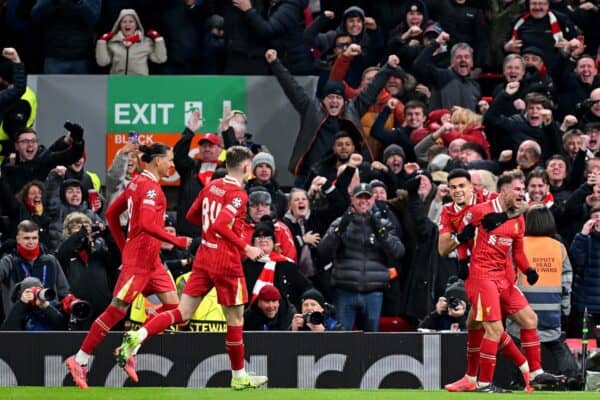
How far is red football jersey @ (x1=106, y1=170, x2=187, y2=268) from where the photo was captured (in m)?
14.1

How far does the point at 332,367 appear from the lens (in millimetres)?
15297

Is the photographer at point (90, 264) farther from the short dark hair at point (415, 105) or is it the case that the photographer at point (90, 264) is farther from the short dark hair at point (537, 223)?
the short dark hair at point (415, 105)

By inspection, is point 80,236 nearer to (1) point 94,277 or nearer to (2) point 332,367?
(1) point 94,277

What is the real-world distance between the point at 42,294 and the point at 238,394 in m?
2.70

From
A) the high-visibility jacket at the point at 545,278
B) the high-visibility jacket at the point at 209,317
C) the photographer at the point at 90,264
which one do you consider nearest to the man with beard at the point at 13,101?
the photographer at the point at 90,264

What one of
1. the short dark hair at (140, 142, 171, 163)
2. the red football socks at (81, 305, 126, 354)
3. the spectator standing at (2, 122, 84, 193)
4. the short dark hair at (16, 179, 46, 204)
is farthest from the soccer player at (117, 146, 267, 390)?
the spectator standing at (2, 122, 84, 193)

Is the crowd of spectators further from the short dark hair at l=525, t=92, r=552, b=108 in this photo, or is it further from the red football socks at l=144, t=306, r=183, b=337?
the red football socks at l=144, t=306, r=183, b=337

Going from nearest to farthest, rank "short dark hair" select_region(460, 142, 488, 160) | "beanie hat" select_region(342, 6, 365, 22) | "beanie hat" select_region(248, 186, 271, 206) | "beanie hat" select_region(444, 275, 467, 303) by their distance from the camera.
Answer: "beanie hat" select_region(444, 275, 467, 303) → "beanie hat" select_region(248, 186, 271, 206) → "short dark hair" select_region(460, 142, 488, 160) → "beanie hat" select_region(342, 6, 365, 22)

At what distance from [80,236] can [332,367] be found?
2.86 m

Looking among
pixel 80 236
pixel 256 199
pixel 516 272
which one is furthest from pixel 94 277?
pixel 516 272

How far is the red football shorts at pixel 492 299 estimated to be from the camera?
45.6 ft

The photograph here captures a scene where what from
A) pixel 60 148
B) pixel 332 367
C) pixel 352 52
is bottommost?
pixel 332 367

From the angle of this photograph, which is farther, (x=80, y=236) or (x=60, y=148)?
(x=60, y=148)

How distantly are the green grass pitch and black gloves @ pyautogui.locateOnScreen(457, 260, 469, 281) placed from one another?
3.38 ft
